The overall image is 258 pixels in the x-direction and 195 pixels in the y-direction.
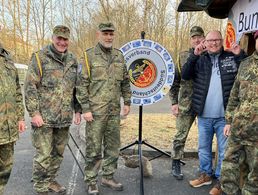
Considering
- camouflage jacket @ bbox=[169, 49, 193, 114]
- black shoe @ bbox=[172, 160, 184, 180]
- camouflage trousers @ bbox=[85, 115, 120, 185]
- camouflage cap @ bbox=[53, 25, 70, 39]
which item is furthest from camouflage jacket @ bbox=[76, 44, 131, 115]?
black shoe @ bbox=[172, 160, 184, 180]

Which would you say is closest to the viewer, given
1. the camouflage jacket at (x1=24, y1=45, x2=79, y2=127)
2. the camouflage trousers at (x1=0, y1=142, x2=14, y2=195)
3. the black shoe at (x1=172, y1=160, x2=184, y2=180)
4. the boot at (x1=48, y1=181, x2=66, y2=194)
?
the camouflage trousers at (x1=0, y1=142, x2=14, y2=195)

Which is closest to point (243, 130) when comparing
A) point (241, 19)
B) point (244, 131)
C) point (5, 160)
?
point (244, 131)

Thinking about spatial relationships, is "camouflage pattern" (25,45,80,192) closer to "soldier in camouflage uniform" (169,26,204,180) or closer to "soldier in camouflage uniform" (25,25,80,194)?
"soldier in camouflage uniform" (25,25,80,194)

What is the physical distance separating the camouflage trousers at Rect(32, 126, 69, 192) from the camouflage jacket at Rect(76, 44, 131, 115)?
1.70 feet

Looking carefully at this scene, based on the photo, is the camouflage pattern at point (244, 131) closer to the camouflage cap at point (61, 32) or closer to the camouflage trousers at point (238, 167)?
the camouflage trousers at point (238, 167)

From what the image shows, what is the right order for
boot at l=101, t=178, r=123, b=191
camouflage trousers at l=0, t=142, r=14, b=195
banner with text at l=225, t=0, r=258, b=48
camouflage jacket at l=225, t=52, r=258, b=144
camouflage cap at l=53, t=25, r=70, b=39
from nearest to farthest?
camouflage jacket at l=225, t=52, r=258, b=144 < camouflage trousers at l=0, t=142, r=14, b=195 < banner with text at l=225, t=0, r=258, b=48 < camouflage cap at l=53, t=25, r=70, b=39 < boot at l=101, t=178, r=123, b=191

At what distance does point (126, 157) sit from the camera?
558 cm

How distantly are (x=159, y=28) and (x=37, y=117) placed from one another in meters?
16.7

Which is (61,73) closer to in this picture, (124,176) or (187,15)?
(124,176)

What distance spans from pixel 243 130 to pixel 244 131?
0.05 feet

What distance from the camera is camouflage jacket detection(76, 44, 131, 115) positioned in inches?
155

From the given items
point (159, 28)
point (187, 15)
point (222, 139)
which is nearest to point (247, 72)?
point (222, 139)

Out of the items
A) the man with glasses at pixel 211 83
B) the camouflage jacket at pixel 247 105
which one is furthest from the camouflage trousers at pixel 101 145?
the camouflage jacket at pixel 247 105

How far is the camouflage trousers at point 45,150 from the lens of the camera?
12.7ft
